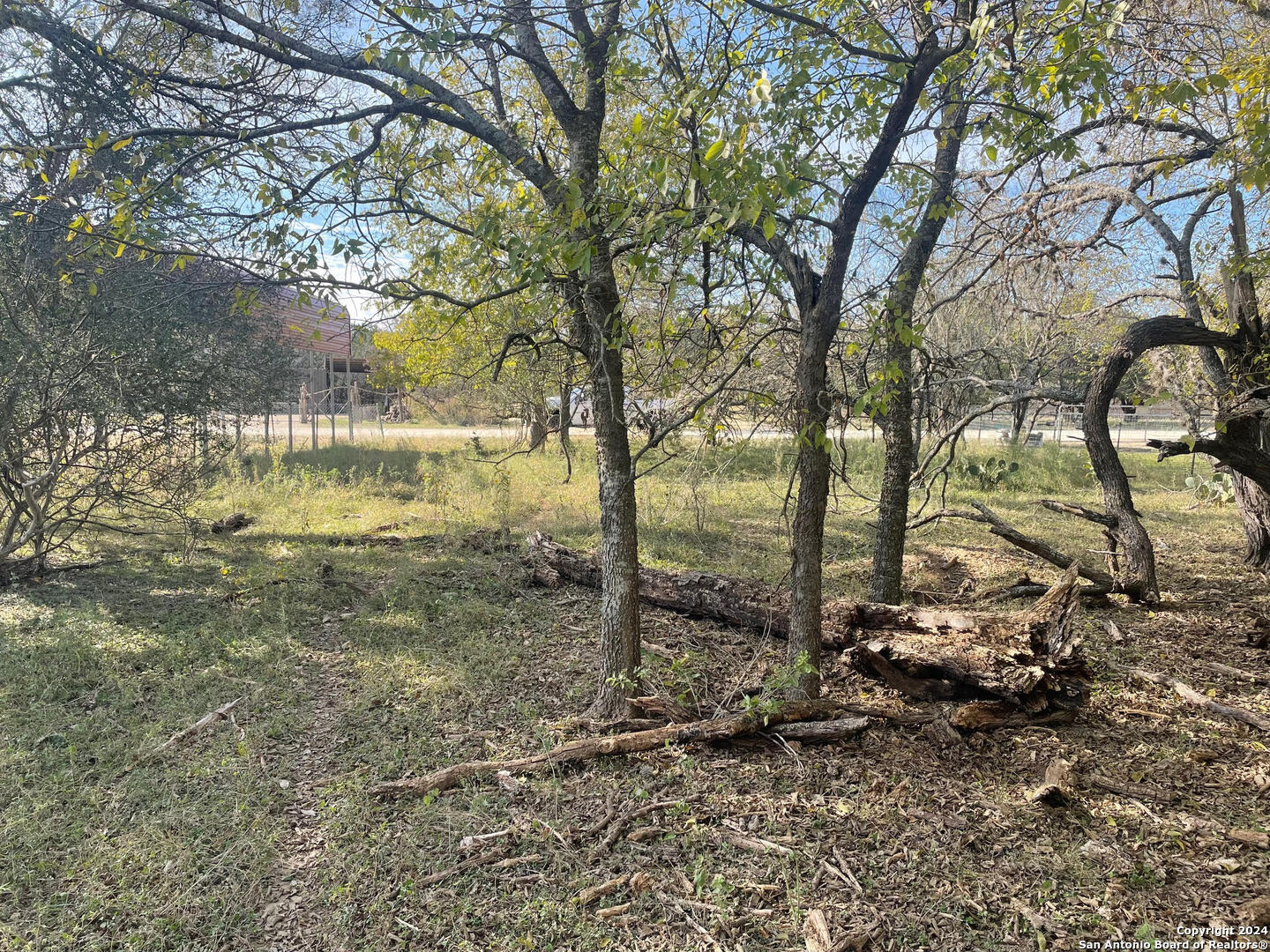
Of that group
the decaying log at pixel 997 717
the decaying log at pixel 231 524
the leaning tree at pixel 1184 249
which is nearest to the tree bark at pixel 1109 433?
the leaning tree at pixel 1184 249

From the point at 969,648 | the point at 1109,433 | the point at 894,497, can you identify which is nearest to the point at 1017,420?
the point at 1109,433

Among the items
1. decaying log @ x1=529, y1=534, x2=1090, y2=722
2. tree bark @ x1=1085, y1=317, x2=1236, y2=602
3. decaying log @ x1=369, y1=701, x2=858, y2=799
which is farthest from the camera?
tree bark @ x1=1085, y1=317, x2=1236, y2=602

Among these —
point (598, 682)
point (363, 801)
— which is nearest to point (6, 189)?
point (363, 801)

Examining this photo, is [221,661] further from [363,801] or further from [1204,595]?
[1204,595]

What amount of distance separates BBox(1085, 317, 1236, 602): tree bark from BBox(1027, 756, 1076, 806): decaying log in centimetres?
287

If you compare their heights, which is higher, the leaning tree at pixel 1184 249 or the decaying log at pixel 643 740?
the leaning tree at pixel 1184 249

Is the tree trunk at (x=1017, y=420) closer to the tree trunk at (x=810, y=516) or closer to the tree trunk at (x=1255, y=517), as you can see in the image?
the tree trunk at (x=1255, y=517)

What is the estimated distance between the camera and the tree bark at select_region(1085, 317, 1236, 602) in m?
4.95

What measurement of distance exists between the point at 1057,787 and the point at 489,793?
238cm

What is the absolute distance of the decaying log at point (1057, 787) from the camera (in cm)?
283

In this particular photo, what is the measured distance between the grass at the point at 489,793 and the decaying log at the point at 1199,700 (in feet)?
0.23

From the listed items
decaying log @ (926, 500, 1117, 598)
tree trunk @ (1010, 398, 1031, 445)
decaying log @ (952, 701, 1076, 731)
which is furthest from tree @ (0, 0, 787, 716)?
tree trunk @ (1010, 398, 1031, 445)

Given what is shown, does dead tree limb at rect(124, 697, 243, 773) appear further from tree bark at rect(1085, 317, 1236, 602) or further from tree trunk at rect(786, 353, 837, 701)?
tree bark at rect(1085, 317, 1236, 602)

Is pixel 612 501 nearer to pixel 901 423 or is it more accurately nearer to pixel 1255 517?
pixel 901 423
